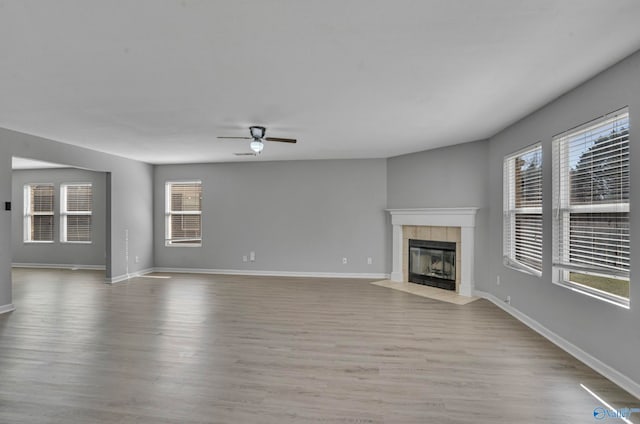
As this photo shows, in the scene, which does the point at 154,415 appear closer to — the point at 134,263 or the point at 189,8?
the point at 189,8

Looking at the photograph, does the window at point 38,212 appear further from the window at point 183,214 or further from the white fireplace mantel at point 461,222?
the white fireplace mantel at point 461,222

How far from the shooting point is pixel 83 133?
15.2 feet

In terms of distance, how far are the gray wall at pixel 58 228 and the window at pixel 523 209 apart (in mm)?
8423

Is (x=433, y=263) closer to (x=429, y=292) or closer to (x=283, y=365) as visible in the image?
(x=429, y=292)

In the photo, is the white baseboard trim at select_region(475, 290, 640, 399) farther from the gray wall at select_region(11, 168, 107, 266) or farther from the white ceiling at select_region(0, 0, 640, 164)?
the gray wall at select_region(11, 168, 107, 266)

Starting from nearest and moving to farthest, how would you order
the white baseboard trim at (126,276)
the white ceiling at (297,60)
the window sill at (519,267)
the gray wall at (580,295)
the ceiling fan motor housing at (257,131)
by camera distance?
the white ceiling at (297,60) < the gray wall at (580,295) < the window sill at (519,267) < the ceiling fan motor housing at (257,131) < the white baseboard trim at (126,276)

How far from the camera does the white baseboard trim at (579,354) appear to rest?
2422mm

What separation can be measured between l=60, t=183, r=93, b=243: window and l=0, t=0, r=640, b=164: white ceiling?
4.12m

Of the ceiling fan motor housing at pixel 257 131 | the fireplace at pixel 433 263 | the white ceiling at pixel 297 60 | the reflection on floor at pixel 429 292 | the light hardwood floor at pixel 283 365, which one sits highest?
the white ceiling at pixel 297 60

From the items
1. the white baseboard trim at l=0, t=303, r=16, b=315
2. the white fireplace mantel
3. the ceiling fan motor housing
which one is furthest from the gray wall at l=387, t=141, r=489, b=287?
the white baseboard trim at l=0, t=303, r=16, b=315

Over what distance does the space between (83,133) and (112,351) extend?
3.19 metres

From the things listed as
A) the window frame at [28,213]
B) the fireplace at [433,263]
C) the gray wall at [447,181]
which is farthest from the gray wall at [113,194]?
the fireplace at [433,263]

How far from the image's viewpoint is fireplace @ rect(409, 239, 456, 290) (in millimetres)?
5742

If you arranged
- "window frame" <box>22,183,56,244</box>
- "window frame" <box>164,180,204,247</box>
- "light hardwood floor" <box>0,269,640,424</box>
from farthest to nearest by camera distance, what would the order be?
"window frame" <box>22,183,56,244</box> < "window frame" <box>164,180,204,247</box> < "light hardwood floor" <box>0,269,640,424</box>
